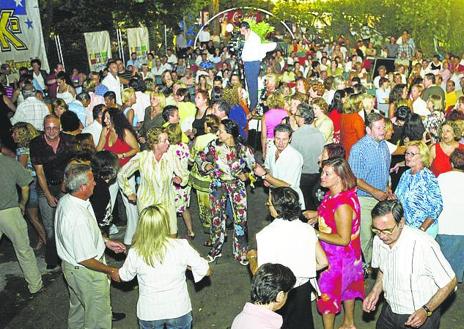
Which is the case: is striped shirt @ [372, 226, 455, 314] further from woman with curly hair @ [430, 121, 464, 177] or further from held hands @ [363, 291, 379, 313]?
woman with curly hair @ [430, 121, 464, 177]

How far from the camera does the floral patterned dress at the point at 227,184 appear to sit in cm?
647

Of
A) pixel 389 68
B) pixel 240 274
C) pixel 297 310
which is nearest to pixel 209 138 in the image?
pixel 240 274

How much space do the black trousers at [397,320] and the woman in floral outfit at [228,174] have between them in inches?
106

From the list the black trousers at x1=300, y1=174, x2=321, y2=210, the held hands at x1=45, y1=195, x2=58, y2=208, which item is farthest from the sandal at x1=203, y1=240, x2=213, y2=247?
the held hands at x1=45, y1=195, x2=58, y2=208

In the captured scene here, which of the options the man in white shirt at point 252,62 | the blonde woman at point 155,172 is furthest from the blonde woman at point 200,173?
the man in white shirt at point 252,62

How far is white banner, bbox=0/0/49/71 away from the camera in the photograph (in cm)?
1343

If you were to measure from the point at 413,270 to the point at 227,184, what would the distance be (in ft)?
10.3

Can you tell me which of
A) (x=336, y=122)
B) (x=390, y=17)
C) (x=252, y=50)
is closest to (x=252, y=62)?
(x=252, y=50)

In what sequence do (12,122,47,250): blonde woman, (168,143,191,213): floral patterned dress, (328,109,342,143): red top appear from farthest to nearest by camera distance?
(328,109,342,143): red top, (12,122,47,250): blonde woman, (168,143,191,213): floral patterned dress

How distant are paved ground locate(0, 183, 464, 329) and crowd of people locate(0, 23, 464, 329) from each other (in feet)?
0.76

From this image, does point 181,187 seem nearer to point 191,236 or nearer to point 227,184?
point 191,236

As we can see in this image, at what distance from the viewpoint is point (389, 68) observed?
15953 mm

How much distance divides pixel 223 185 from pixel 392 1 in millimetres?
17997

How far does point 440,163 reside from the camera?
245 inches
